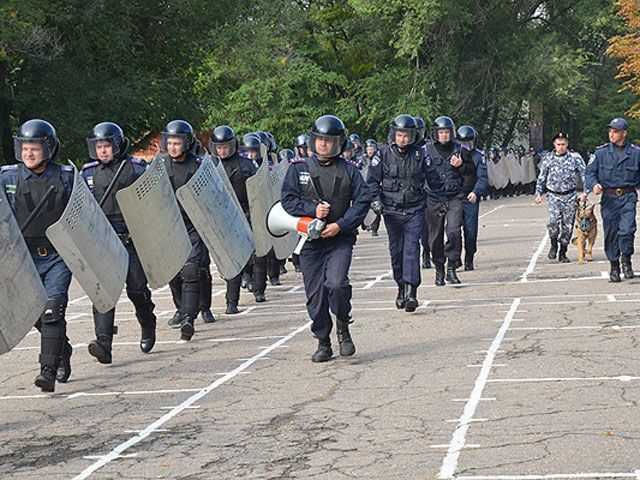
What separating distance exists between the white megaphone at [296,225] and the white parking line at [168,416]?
97cm

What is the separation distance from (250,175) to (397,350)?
4608 millimetres

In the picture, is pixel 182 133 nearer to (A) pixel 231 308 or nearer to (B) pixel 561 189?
(A) pixel 231 308

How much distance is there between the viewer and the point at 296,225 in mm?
11086

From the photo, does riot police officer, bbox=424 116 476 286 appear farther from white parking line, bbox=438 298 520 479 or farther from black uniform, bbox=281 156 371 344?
black uniform, bbox=281 156 371 344

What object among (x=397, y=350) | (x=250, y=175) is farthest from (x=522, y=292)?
(x=397, y=350)

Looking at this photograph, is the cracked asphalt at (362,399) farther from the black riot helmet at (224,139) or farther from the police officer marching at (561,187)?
the police officer marching at (561,187)

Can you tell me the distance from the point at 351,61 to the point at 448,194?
144 feet

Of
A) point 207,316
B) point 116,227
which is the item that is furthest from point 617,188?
point 116,227

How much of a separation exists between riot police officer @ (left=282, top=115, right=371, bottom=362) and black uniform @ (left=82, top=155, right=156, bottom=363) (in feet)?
4.47

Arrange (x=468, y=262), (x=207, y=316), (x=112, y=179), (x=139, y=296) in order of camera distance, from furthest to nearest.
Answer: (x=468, y=262)
(x=207, y=316)
(x=139, y=296)
(x=112, y=179)

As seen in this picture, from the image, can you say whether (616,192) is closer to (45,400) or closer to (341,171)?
(341,171)

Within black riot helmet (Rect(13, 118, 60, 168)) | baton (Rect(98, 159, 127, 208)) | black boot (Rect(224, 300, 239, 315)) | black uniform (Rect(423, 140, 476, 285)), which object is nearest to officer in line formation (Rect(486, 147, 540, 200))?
black uniform (Rect(423, 140, 476, 285))

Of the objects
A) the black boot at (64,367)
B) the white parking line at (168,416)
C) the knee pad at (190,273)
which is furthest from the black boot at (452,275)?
the black boot at (64,367)

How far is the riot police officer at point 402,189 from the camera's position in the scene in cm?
1412
